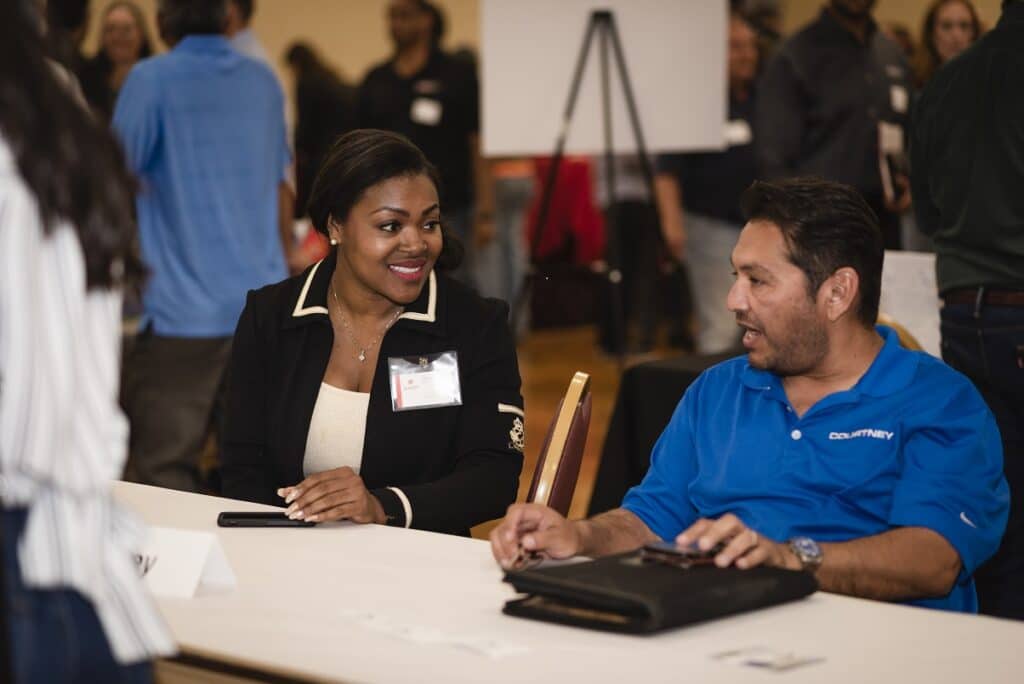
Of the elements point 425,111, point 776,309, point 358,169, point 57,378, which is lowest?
point 776,309

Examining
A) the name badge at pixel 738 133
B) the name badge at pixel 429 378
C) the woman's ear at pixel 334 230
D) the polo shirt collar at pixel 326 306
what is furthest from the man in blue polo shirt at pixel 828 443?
the name badge at pixel 738 133

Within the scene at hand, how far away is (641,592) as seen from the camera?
5.57 feet

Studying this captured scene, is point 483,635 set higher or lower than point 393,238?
lower

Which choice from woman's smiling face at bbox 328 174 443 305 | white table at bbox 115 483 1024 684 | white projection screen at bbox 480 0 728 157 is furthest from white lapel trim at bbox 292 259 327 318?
white projection screen at bbox 480 0 728 157

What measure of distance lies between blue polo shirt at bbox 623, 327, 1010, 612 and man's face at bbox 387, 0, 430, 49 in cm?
477

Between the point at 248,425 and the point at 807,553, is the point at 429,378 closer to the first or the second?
the point at 248,425

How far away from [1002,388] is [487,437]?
47.6 inches

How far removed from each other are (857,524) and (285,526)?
92cm

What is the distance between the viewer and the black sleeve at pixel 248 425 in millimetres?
2811

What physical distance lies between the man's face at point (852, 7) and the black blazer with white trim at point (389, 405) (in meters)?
2.85

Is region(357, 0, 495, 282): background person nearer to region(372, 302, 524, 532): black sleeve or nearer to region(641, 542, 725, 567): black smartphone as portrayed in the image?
region(372, 302, 524, 532): black sleeve

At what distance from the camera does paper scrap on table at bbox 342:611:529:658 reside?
1644 mm

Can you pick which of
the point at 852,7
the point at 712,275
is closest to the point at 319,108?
the point at 712,275

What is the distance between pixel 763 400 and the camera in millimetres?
2307
